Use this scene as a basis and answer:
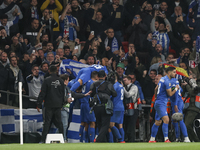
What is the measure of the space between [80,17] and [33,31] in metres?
2.05

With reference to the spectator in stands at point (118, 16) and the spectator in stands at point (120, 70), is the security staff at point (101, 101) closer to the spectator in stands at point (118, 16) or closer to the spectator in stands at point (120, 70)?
the spectator in stands at point (120, 70)

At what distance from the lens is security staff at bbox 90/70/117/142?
11.9 m

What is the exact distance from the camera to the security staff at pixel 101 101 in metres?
11.9

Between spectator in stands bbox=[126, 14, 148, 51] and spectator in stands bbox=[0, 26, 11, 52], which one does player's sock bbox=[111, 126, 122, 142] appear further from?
spectator in stands bbox=[126, 14, 148, 51]

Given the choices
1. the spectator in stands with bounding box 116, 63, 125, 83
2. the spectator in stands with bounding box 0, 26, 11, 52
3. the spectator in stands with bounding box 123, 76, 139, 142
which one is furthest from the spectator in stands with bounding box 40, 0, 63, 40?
the spectator in stands with bounding box 123, 76, 139, 142

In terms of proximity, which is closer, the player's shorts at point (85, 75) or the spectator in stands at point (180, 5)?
the player's shorts at point (85, 75)

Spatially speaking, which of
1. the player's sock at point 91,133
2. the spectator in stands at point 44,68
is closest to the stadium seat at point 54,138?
the player's sock at point 91,133

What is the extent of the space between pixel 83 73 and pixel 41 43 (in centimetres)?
418

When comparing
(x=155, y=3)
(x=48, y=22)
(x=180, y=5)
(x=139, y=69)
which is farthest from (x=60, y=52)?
(x=180, y=5)

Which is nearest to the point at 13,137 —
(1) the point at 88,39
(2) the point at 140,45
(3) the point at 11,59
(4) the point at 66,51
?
(3) the point at 11,59

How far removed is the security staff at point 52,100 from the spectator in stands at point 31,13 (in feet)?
18.8

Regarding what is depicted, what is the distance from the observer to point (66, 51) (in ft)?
53.5

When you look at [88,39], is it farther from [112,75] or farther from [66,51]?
[112,75]

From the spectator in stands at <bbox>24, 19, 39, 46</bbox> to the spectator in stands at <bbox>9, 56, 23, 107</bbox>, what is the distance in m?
2.17
